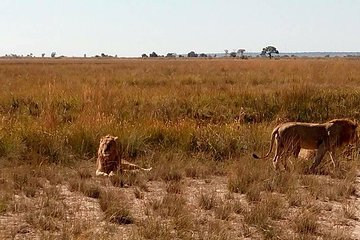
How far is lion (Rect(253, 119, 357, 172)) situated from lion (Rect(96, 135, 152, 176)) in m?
2.24

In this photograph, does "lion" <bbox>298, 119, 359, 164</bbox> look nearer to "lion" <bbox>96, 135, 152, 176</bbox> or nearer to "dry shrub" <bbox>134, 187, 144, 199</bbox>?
"lion" <bbox>96, 135, 152, 176</bbox>

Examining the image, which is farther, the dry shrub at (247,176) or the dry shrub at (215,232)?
the dry shrub at (247,176)

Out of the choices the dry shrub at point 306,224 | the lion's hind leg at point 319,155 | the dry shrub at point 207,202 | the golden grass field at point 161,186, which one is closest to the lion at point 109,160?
the golden grass field at point 161,186

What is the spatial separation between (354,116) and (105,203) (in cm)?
1045

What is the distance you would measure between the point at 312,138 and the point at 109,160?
3.35 metres

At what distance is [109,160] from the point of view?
767 cm

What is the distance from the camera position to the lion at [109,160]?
766 centimetres

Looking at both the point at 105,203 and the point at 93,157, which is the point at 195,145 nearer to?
the point at 93,157

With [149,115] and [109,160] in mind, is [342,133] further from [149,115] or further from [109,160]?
[149,115]

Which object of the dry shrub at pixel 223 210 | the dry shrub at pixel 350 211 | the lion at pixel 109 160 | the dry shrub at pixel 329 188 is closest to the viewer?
the dry shrub at pixel 223 210

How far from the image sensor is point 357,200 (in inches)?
261

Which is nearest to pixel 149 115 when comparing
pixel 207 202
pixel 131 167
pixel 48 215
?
pixel 131 167

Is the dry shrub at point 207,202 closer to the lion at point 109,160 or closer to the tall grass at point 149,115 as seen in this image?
the lion at point 109,160

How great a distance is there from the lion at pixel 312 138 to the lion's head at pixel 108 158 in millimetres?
2608
